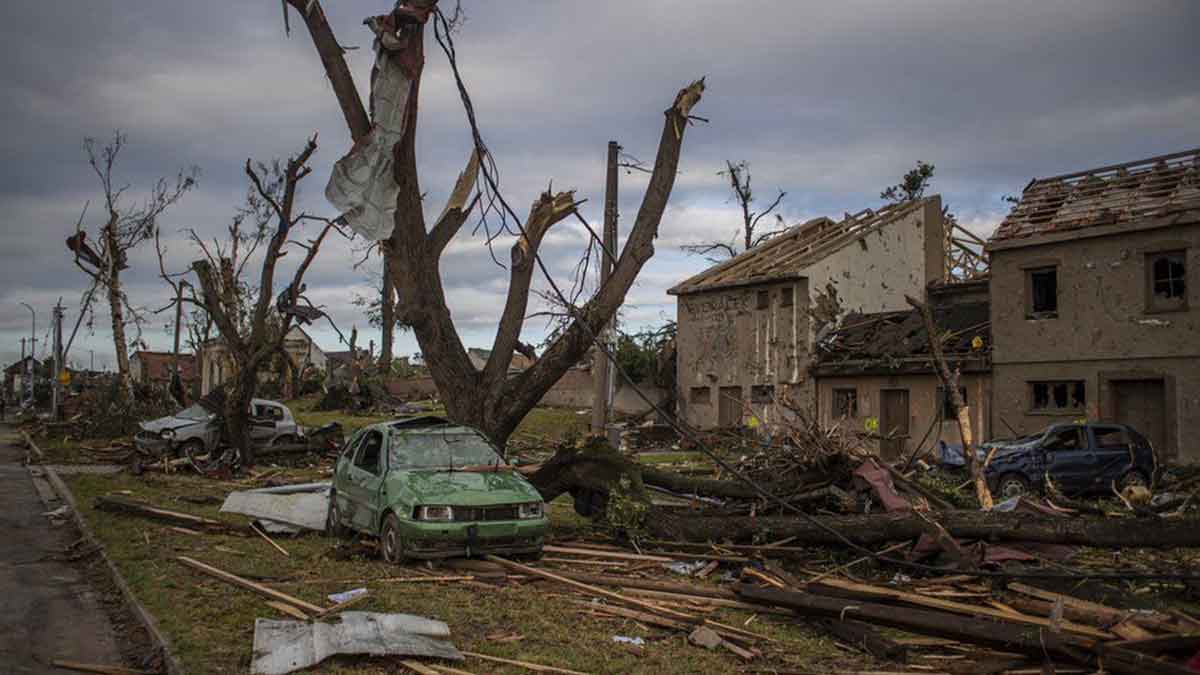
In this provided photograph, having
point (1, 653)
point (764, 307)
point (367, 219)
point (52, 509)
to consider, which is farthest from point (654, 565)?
point (764, 307)

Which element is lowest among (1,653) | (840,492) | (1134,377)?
(1,653)

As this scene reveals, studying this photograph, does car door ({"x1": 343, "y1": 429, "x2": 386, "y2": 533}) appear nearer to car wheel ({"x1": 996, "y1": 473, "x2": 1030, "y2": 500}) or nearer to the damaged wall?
car wheel ({"x1": 996, "y1": 473, "x2": 1030, "y2": 500})

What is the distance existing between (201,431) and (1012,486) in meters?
19.1

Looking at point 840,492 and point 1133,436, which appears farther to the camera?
point 1133,436

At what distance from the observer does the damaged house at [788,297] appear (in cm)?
3097

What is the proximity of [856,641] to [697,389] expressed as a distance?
27.3 metres

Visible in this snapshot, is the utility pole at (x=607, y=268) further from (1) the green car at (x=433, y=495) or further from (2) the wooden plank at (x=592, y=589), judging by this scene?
(2) the wooden plank at (x=592, y=589)

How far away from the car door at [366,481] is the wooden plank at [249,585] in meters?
1.88

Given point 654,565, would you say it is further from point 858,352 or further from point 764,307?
point 764,307

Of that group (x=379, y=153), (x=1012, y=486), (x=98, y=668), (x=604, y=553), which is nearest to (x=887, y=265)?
(x=1012, y=486)

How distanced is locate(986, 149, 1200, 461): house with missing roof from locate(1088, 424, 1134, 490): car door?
4.04 meters

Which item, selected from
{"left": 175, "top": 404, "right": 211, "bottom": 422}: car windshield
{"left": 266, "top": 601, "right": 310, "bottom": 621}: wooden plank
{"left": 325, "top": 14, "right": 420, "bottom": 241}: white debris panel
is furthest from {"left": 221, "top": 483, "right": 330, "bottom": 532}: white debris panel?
{"left": 175, "top": 404, "right": 211, "bottom": 422}: car windshield

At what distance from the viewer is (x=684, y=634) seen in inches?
295

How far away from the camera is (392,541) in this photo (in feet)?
33.5
